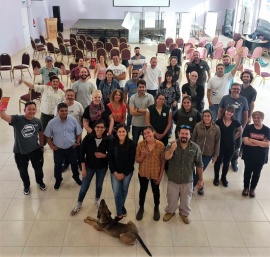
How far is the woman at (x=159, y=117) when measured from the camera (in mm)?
4070

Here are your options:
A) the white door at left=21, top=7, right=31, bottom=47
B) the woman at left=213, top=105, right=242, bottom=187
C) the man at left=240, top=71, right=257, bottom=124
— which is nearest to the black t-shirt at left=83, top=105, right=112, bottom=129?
the woman at left=213, top=105, right=242, bottom=187

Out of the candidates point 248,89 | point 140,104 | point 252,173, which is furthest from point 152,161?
point 248,89

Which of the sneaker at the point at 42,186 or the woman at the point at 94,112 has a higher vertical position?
the woman at the point at 94,112

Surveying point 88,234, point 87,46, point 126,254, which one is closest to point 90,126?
point 88,234

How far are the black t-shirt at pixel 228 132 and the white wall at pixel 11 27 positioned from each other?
1007 centimetres

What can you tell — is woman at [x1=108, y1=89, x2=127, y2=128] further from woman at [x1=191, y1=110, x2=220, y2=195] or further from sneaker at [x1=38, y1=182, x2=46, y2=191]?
sneaker at [x1=38, y1=182, x2=46, y2=191]

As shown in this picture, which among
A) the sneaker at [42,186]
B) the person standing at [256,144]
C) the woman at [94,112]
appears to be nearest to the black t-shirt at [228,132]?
the person standing at [256,144]

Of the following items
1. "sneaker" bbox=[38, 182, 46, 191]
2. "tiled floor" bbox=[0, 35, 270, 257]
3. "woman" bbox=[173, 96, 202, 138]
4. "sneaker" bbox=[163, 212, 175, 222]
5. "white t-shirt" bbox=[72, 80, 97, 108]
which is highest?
"white t-shirt" bbox=[72, 80, 97, 108]

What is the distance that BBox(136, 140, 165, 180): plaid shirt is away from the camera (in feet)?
10.6

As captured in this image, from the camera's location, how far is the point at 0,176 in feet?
14.6

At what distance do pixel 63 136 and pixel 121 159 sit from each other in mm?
966

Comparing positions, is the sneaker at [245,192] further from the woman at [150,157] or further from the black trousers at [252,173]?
the woman at [150,157]

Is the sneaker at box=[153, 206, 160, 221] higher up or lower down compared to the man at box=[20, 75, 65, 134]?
lower down

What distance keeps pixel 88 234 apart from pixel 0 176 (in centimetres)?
192
